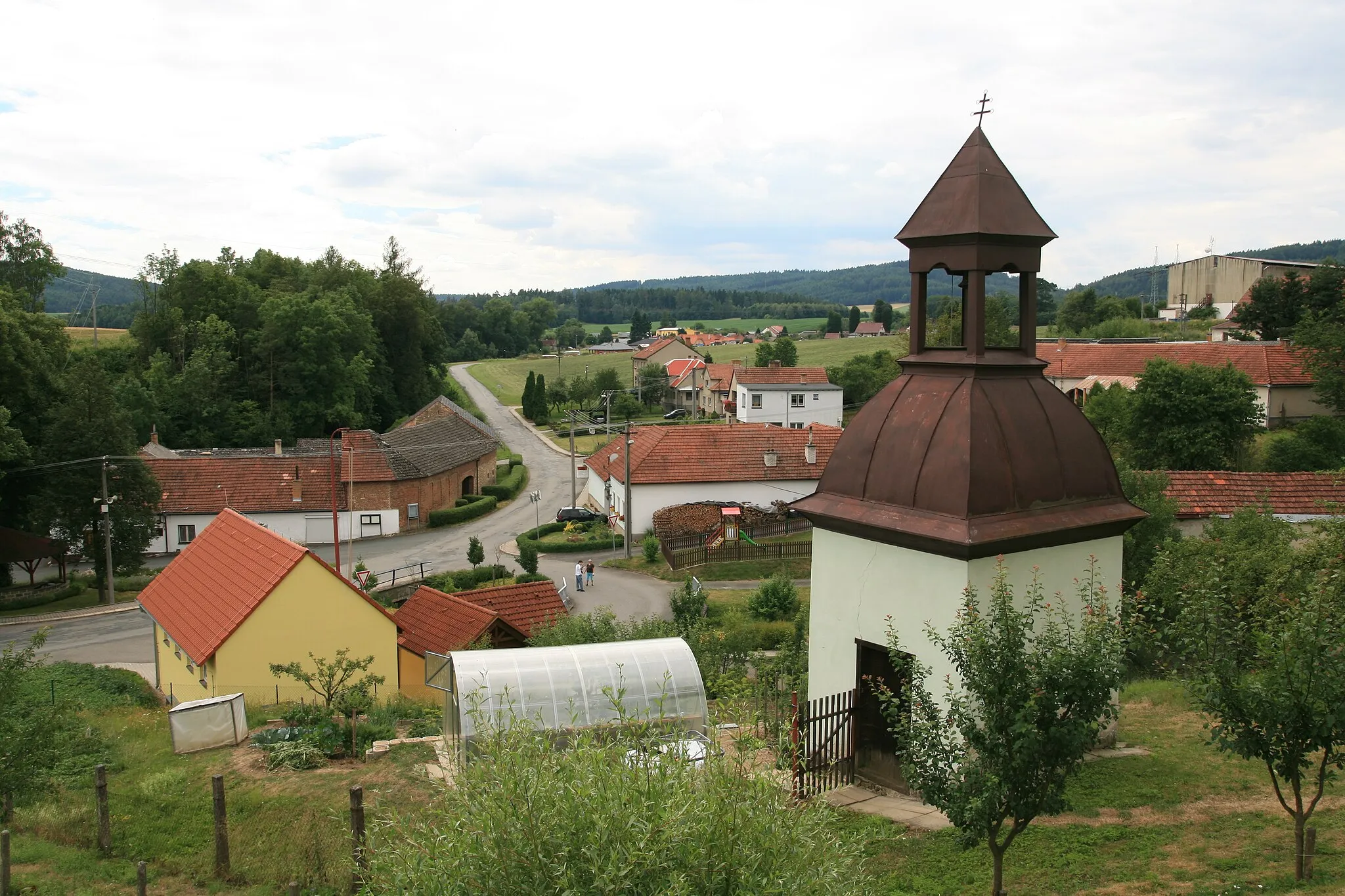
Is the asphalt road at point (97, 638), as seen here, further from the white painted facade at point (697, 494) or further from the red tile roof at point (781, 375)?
the red tile roof at point (781, 375)

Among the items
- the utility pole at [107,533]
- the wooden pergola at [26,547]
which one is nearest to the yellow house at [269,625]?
the utility pole at [107,533]

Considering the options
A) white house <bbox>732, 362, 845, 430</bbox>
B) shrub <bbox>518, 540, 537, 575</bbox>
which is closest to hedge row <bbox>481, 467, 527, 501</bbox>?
shrub <bbox>518, 540, 537, 575</bbox>

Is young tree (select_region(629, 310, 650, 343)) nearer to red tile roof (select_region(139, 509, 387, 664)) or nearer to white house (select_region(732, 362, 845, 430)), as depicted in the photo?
white house (select_region(732, 362, 845, 430))

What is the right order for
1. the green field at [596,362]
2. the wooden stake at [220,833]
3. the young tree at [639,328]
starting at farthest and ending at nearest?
the young tree at [639,328]
the green field at [596,362]
the wooden stake at [220,833]

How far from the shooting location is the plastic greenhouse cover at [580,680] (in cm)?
1358

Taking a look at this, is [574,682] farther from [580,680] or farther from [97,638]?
[97,638]

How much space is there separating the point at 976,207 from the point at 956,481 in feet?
12.9

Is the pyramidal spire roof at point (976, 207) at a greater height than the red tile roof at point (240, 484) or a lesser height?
greater

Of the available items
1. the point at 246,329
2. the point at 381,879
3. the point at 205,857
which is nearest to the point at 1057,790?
the point at 381,879

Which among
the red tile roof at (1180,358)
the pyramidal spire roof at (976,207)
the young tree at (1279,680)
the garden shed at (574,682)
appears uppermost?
the pyramidal spire roof at (976,207)

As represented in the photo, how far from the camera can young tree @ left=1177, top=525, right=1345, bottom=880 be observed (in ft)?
29.1

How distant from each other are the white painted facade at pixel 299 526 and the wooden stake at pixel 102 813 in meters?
33.2

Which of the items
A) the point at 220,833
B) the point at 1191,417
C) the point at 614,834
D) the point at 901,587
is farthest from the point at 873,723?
the point at 1191,417

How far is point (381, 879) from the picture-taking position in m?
6.52
